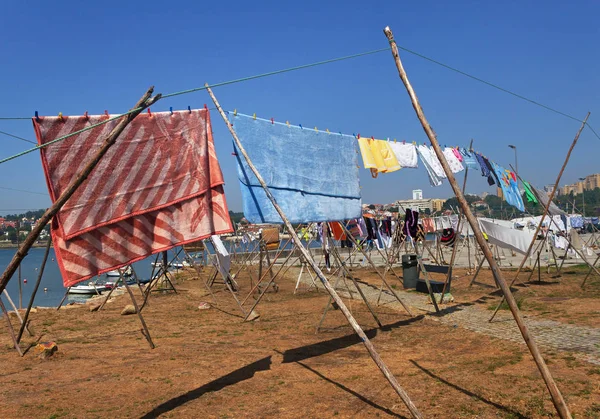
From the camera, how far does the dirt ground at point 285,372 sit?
20.3 ft

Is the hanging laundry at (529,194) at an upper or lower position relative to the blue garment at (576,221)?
upper

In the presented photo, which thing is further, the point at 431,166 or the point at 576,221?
the point at 576,221

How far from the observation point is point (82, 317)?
15367 mm

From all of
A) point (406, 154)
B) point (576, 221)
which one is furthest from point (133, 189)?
point (576, 221)

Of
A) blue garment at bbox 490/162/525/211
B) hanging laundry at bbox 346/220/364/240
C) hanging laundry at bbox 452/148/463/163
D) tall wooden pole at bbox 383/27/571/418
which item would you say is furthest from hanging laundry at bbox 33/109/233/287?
hanging laundry at bbox 346/220/364/240

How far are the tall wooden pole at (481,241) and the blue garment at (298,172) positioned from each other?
3000 mm

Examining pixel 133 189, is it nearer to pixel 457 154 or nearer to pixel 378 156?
pixel 378 156

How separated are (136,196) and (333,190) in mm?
4988

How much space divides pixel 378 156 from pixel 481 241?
269 inches

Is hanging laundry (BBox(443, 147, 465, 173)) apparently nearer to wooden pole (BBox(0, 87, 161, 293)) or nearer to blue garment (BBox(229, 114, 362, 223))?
blue garment (BBox(229, 114, 362, 223))

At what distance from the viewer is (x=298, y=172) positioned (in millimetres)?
9383

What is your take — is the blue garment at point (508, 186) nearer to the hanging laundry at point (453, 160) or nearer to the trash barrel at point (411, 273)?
the hanging laundry at point (453, 160)

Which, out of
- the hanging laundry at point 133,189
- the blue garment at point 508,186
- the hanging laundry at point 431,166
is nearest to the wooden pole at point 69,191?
the hanging laundry at point 133,189

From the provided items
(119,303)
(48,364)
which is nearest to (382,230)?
(119,303)
